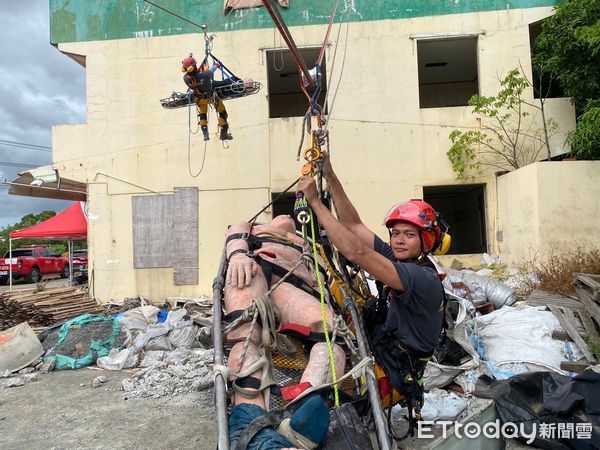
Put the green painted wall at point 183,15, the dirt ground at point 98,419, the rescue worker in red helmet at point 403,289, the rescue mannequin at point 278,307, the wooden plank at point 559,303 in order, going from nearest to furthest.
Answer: the rescue mannequin at point 278,307 < the rescue worker in red helmet at point 403,289 < the dirt ground at point 98,419 < the wooden plank at point 559,303 < the green painted wall at point 183,15

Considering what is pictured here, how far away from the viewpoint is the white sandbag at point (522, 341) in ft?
14.9

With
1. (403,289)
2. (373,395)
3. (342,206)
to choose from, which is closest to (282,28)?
(342,206)

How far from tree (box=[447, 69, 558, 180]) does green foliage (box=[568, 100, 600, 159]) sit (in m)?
1.25

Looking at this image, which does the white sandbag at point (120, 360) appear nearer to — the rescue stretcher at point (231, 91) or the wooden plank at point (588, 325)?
the rescue stretcher at point (231, 91)

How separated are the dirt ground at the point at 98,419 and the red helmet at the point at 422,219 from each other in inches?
94.1

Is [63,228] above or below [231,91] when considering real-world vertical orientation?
below

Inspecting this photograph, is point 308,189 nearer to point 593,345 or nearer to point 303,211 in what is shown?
point 303,211

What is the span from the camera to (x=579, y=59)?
8.45 meters

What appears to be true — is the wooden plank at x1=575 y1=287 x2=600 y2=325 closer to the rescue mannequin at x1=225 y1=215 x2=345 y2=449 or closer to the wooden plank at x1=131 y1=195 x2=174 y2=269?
the rescue mannequin at x1=225 y1=215 x2=345 y2=449

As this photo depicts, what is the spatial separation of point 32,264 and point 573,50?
20476 mm

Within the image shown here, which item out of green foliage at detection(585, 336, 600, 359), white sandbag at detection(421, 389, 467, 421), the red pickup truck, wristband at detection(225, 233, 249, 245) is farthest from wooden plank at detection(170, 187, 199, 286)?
the red pickup truck

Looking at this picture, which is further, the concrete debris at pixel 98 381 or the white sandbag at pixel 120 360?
the white sandbag at pixel 120 360

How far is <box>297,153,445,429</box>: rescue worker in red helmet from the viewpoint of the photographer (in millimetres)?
2096

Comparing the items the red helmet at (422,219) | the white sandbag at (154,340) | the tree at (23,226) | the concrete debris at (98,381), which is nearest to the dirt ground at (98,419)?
the concrete debris at (98,381)
